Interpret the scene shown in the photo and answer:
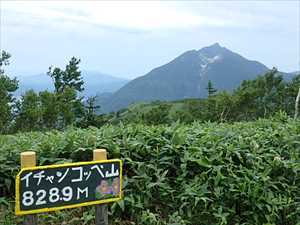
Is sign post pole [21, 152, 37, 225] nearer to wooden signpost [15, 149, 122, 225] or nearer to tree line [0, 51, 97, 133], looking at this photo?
wooden signpost [15, 149, 122, 225]

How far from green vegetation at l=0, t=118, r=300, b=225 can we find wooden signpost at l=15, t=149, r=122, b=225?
0.84 m

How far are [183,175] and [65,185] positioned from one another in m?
1.61

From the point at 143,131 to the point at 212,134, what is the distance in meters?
0.78

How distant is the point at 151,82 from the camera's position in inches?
7367

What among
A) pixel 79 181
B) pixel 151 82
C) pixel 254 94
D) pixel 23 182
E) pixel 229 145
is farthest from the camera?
pixel 151 82

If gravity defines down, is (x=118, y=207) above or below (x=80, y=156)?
below

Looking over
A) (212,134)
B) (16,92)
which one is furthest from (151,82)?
(212,134)

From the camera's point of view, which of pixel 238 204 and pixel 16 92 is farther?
pixel 16 92

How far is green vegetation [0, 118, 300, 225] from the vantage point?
12.5 feet

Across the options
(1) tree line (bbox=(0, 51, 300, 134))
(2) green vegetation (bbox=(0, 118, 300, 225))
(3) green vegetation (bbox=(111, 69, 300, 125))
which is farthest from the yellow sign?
(3) green vegetation (bbox=(111, 69, 300, 125))

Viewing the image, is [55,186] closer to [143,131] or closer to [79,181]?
[79,181]

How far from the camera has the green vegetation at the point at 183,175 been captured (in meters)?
3.81

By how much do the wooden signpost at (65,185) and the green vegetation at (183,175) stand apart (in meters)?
0.84

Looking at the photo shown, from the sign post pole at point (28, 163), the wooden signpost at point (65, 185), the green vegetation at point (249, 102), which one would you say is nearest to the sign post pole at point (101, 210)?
the wooden signpost at point (65, 185)
